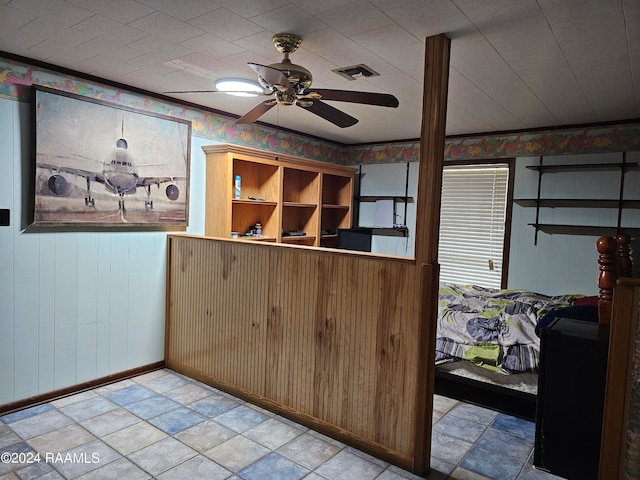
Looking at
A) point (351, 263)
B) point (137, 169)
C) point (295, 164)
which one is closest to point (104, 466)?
point (351, 263)

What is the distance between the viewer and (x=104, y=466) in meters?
2.35

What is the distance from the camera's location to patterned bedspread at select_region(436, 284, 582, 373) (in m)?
2.98

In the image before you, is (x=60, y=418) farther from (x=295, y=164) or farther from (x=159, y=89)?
(x=295, y=164)

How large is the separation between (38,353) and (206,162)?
2.01 m

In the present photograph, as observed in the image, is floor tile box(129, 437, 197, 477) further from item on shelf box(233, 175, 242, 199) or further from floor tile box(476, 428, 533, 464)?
item on shelf box(233, 175, 242, 199)

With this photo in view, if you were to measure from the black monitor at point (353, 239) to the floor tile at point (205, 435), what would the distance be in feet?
9.09

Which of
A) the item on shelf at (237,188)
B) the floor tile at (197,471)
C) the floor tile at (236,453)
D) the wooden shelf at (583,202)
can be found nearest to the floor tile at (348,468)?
the floor tile at (236,453)

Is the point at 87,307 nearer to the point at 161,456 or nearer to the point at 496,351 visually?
the point at 161,456

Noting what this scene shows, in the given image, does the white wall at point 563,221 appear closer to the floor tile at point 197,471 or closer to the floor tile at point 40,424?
the floor tile at point 197,471

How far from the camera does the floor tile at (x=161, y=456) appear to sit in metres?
2.36

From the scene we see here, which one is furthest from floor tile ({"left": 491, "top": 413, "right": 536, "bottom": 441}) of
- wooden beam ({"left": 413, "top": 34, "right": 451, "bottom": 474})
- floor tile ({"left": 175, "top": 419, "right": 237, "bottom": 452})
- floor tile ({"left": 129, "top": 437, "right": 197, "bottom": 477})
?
floor tile ({"left": 129, "top": 437, "right": 197, "bottom": 477})

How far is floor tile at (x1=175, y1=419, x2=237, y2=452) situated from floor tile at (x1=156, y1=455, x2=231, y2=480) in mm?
139

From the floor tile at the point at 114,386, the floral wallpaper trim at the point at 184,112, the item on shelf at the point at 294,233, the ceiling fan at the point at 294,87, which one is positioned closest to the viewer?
the ceiling fan at the point at 294,87

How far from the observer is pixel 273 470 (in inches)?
93.3
